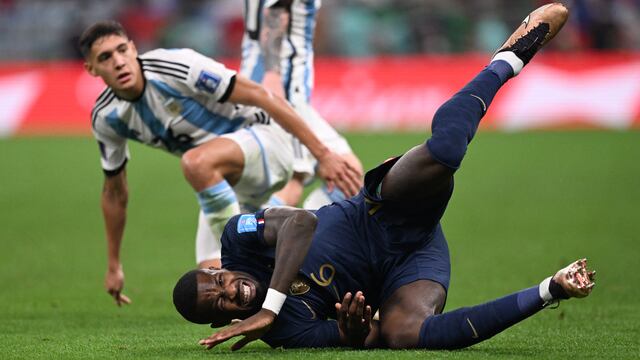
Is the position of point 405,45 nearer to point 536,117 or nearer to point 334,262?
point 536,117

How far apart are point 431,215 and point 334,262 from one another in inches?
23.3

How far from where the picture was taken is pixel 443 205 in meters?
6.73

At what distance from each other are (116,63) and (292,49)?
204cm

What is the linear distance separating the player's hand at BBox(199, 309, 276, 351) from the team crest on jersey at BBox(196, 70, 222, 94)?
8.29ft

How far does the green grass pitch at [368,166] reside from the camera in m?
6.78

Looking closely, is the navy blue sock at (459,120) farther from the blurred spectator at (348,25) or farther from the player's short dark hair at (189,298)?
the blurred spectator at (348,25)

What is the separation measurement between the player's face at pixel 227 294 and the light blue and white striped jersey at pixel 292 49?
3.49m

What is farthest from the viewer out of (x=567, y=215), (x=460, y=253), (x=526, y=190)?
(x=526, y=190)

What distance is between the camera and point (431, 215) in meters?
6.75

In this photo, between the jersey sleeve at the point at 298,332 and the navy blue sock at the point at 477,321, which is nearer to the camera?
the navy blue sock at the point at 477,321

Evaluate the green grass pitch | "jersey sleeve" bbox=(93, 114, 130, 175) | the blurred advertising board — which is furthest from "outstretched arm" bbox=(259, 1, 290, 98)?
the blurred advertising board

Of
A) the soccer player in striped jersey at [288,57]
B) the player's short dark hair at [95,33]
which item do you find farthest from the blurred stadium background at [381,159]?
the player's short dark hair at [95,33]

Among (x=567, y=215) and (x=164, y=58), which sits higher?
(x=164, y=58)

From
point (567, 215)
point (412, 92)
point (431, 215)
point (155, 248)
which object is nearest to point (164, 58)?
point (431, 215)
